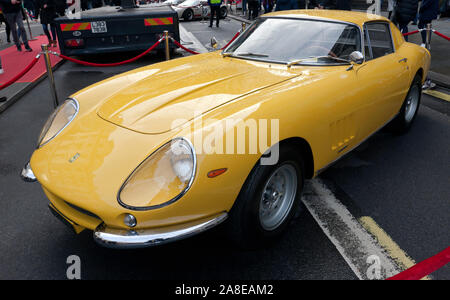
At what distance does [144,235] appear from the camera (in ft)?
6.16

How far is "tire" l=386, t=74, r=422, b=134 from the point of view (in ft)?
13.1

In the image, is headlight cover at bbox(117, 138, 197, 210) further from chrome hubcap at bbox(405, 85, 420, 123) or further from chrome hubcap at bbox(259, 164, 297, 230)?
chrome hubcap at bbox(405, 85, 420, 123)

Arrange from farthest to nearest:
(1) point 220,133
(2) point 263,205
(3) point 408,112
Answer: (3) point 408,112 < (2) point 263,205 < (1) point 220,133

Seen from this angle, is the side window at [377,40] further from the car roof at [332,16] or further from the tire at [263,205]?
the tire at [263,205]

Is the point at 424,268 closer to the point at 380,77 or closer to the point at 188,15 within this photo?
the point at 380,77

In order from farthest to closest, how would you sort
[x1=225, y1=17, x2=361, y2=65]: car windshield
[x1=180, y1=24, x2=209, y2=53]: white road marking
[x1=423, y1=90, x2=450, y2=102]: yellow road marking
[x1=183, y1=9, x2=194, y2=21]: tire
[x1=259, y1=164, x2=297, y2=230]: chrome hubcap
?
1. [x1=183, y1=9, x2=194, y2=21]: tire
2. [x1=180, y1=24, x2=209, y2=53]: white road marking
3. [x1=423, y1=90, x2=450, y2=102]: yellow road marking
4. [x1=225, y1=17, x2=361, y2=65]: car windshield
5. [x1=259, y1=164, x2=297, y2=230]: chrome hubcap

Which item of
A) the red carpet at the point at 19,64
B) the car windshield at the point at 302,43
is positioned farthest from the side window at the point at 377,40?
the red carpet at the point at 19,64

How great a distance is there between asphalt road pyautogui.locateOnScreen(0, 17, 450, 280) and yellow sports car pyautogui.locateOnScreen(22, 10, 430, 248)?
0.21 metres

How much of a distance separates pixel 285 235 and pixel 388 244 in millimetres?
677

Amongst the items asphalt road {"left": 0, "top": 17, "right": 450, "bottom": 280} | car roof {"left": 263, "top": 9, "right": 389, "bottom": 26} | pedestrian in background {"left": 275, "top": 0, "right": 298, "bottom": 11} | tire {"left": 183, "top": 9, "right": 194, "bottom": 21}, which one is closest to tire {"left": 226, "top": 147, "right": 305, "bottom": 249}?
asphalt road {"left": 0, "top": 17, "right": 450, "bottom": 280}

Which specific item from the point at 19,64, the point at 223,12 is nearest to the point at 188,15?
A: the point at 223,12

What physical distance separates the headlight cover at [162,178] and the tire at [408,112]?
288 cm
